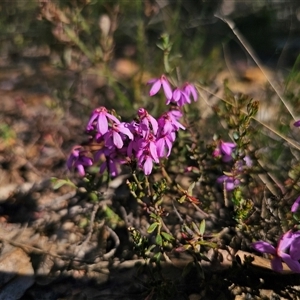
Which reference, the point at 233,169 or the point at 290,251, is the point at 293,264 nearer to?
the point at 290,251

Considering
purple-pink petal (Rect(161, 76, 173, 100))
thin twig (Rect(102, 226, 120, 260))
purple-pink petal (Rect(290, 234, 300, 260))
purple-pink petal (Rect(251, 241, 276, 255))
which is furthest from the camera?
thin twig (Rect(102, 226, 120, 260))

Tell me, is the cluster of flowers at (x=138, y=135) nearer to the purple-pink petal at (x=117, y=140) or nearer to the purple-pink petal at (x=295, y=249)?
the purple-pink petal at (x=117, y=140)

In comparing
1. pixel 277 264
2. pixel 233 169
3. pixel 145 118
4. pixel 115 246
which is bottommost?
pixel 115 246

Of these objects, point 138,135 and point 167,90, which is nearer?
point 138,135

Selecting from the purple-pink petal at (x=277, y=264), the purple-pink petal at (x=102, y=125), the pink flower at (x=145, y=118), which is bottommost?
the purple-pink petal at (x=277, y=264)

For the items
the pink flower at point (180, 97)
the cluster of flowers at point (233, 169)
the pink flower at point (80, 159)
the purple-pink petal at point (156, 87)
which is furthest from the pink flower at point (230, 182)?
the pink flower at point (80, 159)

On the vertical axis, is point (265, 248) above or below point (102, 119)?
below

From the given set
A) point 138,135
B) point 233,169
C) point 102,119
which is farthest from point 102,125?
point 233,169

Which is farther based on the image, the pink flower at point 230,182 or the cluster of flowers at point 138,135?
the pink flower at point 230,182

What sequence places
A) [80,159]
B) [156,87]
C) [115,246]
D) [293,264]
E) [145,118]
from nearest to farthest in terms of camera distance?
[293,264]
[145,118]
[156,87]
[80,159]
[115,246]

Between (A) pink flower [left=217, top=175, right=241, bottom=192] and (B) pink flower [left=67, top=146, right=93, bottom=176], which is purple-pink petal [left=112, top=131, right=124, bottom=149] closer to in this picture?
(B) pink flower [left=67, top=146, right=93, bottom=176]

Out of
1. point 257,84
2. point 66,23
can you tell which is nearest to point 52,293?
point 66,23

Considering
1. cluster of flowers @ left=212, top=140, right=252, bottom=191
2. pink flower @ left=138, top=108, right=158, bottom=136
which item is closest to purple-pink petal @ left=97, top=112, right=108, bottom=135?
pink flower @ left=138, top=108, right=158, bottom=136
